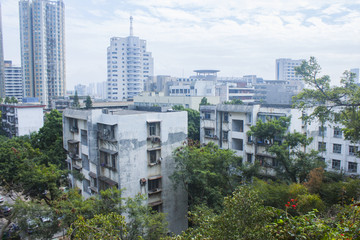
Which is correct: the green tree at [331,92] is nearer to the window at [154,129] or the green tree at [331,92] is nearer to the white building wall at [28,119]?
the window at [154,129]

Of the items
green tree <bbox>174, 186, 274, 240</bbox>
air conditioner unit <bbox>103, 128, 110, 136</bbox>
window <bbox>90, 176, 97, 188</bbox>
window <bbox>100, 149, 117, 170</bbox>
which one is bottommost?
window <bbox>90, 176, 97, 188</bbox>

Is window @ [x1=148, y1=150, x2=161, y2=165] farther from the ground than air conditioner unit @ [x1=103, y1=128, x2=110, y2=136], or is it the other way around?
air conditioner unit @ [x1=103, y1=128, x2=110, y2=136]

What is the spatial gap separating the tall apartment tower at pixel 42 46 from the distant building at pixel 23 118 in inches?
1609

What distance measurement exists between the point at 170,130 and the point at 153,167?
2.59 m

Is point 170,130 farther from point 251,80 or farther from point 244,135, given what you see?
point 251,80

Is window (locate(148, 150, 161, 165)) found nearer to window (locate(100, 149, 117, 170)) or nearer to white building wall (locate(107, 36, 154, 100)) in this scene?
window (locate(100, 149, 117, 170))

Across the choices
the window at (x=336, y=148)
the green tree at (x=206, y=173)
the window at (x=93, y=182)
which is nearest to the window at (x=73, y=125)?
the window at (x=93, y=182)

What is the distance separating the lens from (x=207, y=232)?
745cm

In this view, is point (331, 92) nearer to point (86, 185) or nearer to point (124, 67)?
point (86, 185)

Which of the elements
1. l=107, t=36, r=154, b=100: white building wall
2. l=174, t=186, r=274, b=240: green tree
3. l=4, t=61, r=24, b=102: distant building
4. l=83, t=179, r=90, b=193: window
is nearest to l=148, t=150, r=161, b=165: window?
l=83, t=179, r=90, b=193: window

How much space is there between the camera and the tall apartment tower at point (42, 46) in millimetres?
79688

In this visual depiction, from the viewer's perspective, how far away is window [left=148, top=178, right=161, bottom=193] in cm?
1864

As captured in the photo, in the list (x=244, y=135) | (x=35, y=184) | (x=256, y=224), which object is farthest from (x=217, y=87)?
(x=256, y=224)

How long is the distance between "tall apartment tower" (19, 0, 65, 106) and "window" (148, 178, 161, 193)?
2898 inches
